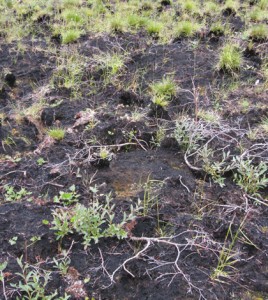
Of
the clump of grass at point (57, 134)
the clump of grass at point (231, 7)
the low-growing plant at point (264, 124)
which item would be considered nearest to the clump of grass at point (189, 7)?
the clump of grass at point (231, 7)

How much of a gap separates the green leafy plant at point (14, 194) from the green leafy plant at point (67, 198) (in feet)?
0.91

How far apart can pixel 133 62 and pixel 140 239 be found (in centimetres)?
310

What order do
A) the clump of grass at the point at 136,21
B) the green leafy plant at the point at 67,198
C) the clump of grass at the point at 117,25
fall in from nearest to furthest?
the green leafy plant at the point at 67,198 < the clump of grass at the point at 117,25 < the clump of grass at the point at 136,21

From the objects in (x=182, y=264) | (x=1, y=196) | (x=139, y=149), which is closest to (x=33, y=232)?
(x=1, y=196)

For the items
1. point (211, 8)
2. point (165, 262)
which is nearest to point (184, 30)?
point (211, 8)

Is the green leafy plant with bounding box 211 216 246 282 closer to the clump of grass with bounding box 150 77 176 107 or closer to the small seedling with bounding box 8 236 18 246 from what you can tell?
the small seedling with bounding box 8 236 18 246

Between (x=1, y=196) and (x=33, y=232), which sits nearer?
(x=33, y=232)

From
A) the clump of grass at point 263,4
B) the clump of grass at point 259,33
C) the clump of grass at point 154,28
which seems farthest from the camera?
the clump of grass at point 263,4

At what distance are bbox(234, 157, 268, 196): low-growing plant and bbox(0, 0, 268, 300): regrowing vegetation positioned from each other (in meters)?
0.01

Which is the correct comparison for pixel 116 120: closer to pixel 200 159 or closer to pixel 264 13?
pixel 200 159

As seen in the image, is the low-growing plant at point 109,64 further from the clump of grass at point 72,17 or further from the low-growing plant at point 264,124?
the low-growing plant at point 264,124

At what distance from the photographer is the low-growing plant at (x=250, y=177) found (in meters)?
3.02

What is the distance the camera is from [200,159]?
11.2ft

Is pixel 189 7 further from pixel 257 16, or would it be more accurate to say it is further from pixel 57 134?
pixel 57 134
